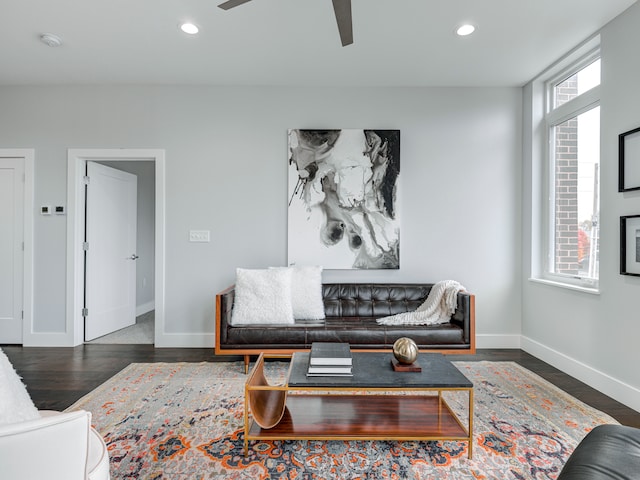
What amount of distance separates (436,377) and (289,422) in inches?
32.6

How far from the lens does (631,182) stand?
2.59m

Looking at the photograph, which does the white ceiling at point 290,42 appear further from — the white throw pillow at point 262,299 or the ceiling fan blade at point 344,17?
the white throw pillow at point 262,299

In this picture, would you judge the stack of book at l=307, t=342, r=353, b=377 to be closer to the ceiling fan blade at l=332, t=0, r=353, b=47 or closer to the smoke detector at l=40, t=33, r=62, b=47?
the ceiling fan blade at l=332, t=0, r=353, b=47

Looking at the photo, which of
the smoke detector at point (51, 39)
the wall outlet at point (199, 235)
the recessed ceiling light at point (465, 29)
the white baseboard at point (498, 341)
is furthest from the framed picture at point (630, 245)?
the smoke detector at point (51, 39)

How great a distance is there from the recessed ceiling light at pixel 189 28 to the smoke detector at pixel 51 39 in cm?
110

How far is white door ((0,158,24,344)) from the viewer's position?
3.96 meters

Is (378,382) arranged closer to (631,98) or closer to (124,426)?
(124,426)

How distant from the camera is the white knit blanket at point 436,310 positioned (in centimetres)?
330

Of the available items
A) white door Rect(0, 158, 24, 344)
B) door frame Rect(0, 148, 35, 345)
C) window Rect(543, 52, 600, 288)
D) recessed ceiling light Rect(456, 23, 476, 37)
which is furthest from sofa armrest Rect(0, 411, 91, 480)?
white door Rect(0, 158, 24, 344)

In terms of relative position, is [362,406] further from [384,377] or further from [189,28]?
[189,28]

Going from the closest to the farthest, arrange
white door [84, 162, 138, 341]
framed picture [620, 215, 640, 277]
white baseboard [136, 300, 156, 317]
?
framed picture [620, 215, 640, 277]
white door [84, 162, 138, 341]
white baseboard [136, 300, 156, 317]

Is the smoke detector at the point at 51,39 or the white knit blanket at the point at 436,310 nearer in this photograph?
the smoke detector at the point at 51,39

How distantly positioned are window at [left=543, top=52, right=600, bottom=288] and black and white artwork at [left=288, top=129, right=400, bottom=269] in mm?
1498

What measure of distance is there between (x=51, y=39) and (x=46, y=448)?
137 inches
